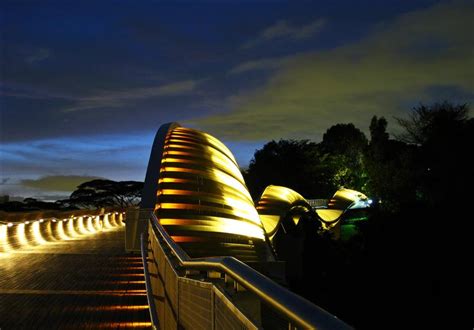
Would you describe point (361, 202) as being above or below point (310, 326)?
above

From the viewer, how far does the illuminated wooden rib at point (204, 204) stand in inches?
683

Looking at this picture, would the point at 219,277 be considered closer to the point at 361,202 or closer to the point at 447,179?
the point at 447,179

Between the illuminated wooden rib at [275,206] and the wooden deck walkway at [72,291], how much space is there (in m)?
21.7

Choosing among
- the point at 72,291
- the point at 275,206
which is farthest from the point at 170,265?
the point at 275,206

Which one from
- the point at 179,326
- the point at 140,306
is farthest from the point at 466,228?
the point at 179,326

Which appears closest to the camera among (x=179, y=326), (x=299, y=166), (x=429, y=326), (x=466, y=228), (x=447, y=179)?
(x=179, y=326)

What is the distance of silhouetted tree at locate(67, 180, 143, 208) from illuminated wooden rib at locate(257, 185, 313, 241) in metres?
56.2

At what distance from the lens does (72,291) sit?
9805 mm

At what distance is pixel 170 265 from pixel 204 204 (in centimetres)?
1337

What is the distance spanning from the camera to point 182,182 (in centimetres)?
1961

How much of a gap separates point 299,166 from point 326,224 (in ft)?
87.9

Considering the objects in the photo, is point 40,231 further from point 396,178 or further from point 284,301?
point 396,178

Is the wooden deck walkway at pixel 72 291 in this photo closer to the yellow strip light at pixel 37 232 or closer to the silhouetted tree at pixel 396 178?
the yellow strip light at pixel 37 232

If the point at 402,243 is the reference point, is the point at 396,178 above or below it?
above
